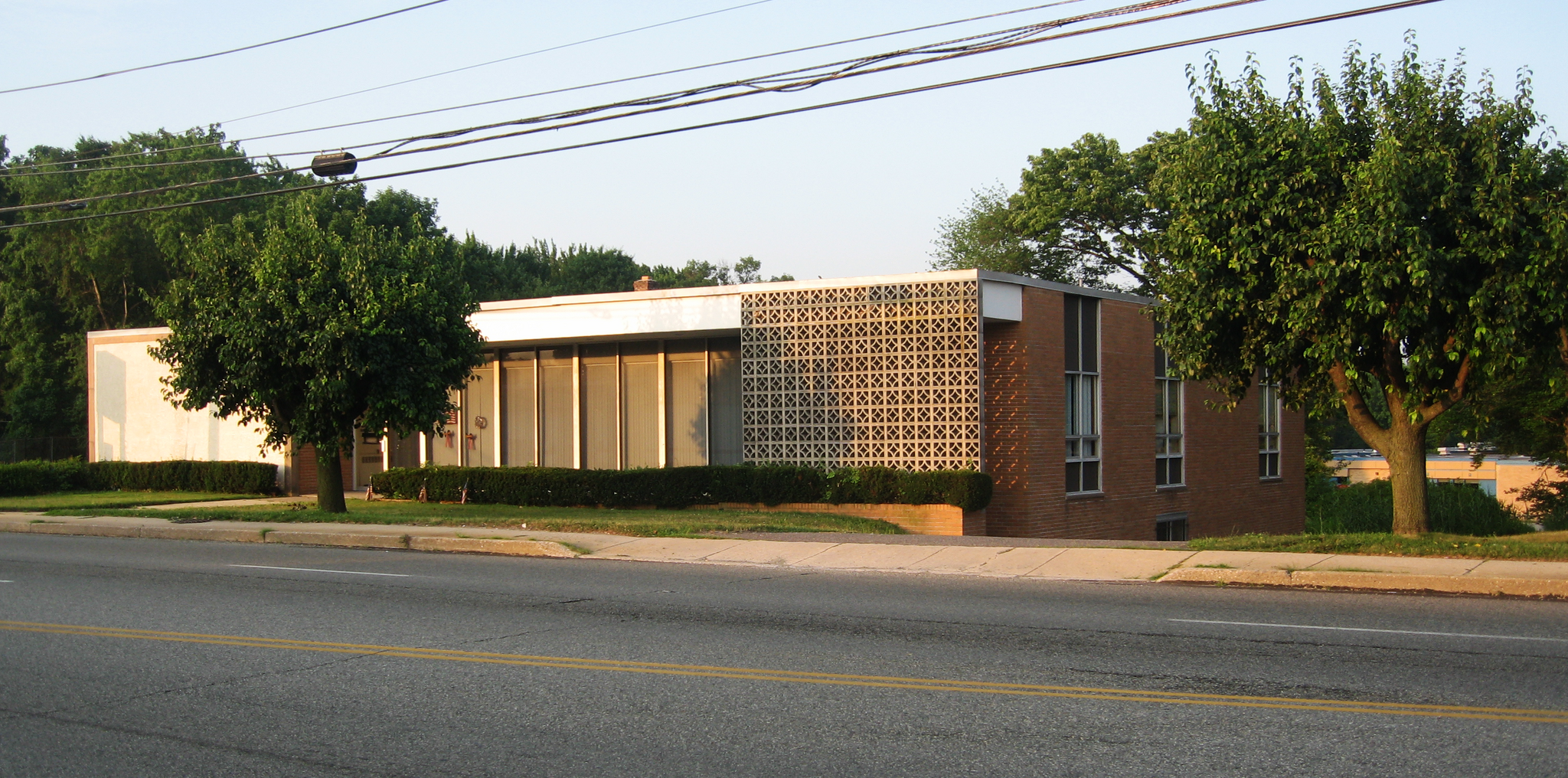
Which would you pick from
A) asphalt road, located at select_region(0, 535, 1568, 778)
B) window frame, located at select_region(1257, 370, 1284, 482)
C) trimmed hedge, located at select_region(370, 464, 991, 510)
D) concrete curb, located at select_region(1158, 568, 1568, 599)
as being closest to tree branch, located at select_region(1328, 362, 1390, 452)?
concrete curb, located at select_region(1158, 568, 1568, 599)

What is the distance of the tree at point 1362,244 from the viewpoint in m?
15.1

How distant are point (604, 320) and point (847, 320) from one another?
5.71m

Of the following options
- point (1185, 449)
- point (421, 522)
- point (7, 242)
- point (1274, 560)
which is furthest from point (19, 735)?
point (7, 242)

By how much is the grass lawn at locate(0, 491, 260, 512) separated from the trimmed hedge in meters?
5.20

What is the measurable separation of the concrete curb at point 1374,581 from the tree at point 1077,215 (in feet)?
109

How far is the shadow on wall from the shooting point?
112 ft

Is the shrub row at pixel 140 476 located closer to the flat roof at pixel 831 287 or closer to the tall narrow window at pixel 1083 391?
the flat roof at pixel 831 287

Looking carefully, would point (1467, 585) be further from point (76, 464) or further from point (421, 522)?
point (76, 464)

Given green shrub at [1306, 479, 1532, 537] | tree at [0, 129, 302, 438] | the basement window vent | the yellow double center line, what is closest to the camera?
the yellow double center line

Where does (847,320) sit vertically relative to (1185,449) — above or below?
Answer: above

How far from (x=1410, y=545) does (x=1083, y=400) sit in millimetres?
12134

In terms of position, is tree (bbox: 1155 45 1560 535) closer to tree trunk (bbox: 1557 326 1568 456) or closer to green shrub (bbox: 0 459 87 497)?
tree trunk (bbox: 1557 326 1568 456)

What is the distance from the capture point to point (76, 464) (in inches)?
1341

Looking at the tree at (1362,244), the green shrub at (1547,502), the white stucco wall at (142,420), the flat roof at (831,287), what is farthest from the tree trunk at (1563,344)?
the white stucco wall at (142,420)
